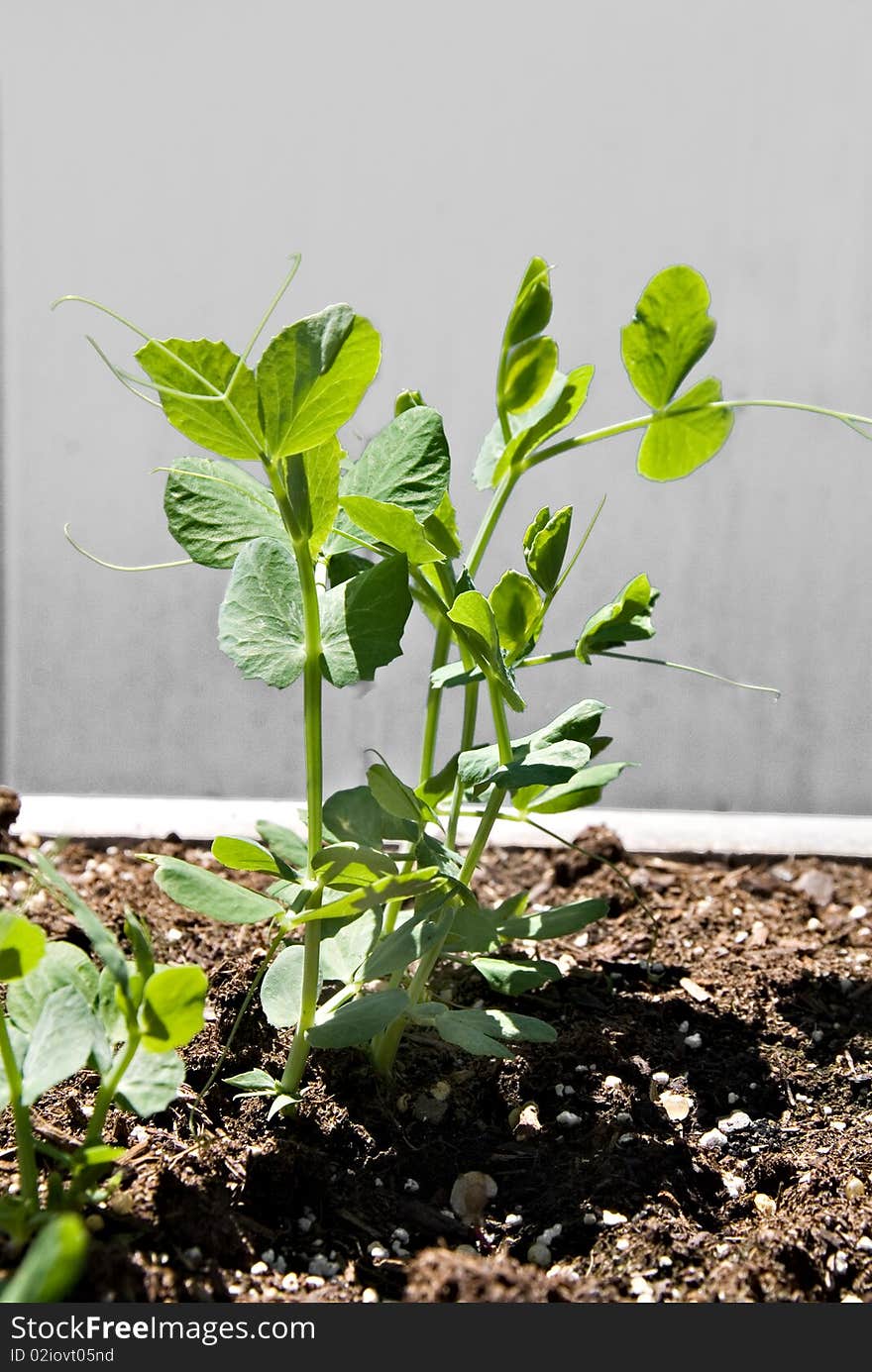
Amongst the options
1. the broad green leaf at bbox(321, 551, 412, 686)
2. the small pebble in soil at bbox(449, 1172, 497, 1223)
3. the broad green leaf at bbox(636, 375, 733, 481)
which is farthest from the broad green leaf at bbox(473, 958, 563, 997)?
the broad green leaf at bbox(636, 375, 733, 481)

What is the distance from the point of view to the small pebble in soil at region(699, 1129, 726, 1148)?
29.2 inches

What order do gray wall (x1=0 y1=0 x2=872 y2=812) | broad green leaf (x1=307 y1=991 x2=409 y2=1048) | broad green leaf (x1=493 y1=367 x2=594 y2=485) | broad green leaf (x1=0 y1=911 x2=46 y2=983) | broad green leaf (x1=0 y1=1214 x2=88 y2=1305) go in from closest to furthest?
broad green leaf (x1=0 y1=1214 x2=88 y2=1305) → broad green leaf (x1=0 y1=911 x2=46 y2=983) → broad green leaf (x1=307 y1=991 x2=409 y2=1048) → broad green leaf (x1=493 y1=367 x2=594 y2=485) → gray wall (x1=0 y1=0 x2=872 y2=812)

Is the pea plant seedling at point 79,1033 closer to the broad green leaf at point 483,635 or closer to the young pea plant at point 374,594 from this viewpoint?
the young pea plant at point 374,594

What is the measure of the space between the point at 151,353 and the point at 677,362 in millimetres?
341

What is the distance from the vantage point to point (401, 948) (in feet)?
2.14

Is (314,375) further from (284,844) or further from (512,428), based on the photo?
(284,844)

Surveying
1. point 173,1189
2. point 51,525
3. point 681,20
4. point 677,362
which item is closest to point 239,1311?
point 173,1189

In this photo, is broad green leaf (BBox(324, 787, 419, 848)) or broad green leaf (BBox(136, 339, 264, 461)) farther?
broad green leaf (BBox(324, 787, 419, 848))

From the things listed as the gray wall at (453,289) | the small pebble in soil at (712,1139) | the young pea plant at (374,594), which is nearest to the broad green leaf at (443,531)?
the young pea plant at (374,594)

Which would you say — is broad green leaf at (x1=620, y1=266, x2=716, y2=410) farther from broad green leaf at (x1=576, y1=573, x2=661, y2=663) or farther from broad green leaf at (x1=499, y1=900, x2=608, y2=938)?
broad green leaf at (x1=499, y1=900, x2=608, y2=938)

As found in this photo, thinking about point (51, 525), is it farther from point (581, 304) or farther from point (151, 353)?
point (151, 353)

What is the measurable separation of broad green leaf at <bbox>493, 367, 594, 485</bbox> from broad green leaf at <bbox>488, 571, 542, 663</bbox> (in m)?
0.12

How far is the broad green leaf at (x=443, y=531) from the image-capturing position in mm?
730

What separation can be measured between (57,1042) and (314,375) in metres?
0.36
